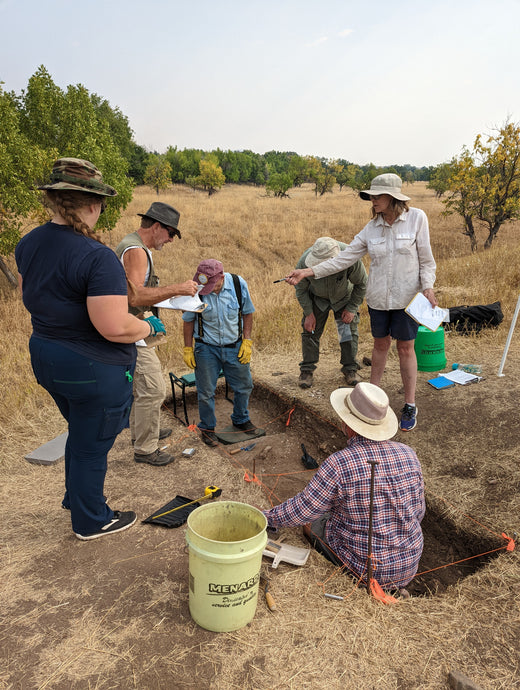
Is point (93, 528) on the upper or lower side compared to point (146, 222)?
lower

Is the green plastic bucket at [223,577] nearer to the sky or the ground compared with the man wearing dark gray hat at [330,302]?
nearer to the ground

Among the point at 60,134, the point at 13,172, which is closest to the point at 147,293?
the point at 13,172

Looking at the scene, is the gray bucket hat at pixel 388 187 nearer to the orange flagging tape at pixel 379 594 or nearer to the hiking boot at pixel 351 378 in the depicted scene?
the hiking boot at pixel 351 378

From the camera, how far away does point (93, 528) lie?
273 centimetres

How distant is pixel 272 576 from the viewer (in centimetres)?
251

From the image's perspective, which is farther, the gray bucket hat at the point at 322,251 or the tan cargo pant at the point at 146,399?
the gray bucket hat at the point at 322,251

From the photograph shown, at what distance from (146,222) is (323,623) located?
2839 mm

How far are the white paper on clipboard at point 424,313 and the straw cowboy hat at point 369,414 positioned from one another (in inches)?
64.3

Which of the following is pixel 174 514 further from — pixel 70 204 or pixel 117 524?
pixel 70 204

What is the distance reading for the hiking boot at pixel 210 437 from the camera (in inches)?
170

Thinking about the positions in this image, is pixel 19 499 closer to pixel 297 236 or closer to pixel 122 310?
pixel 122 310

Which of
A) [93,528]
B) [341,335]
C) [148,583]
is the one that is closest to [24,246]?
[93,528]

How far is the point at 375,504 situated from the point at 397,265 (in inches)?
92.4

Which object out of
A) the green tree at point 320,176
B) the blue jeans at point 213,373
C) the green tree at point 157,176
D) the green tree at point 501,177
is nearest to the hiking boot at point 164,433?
the blue jeans at point 213,373
